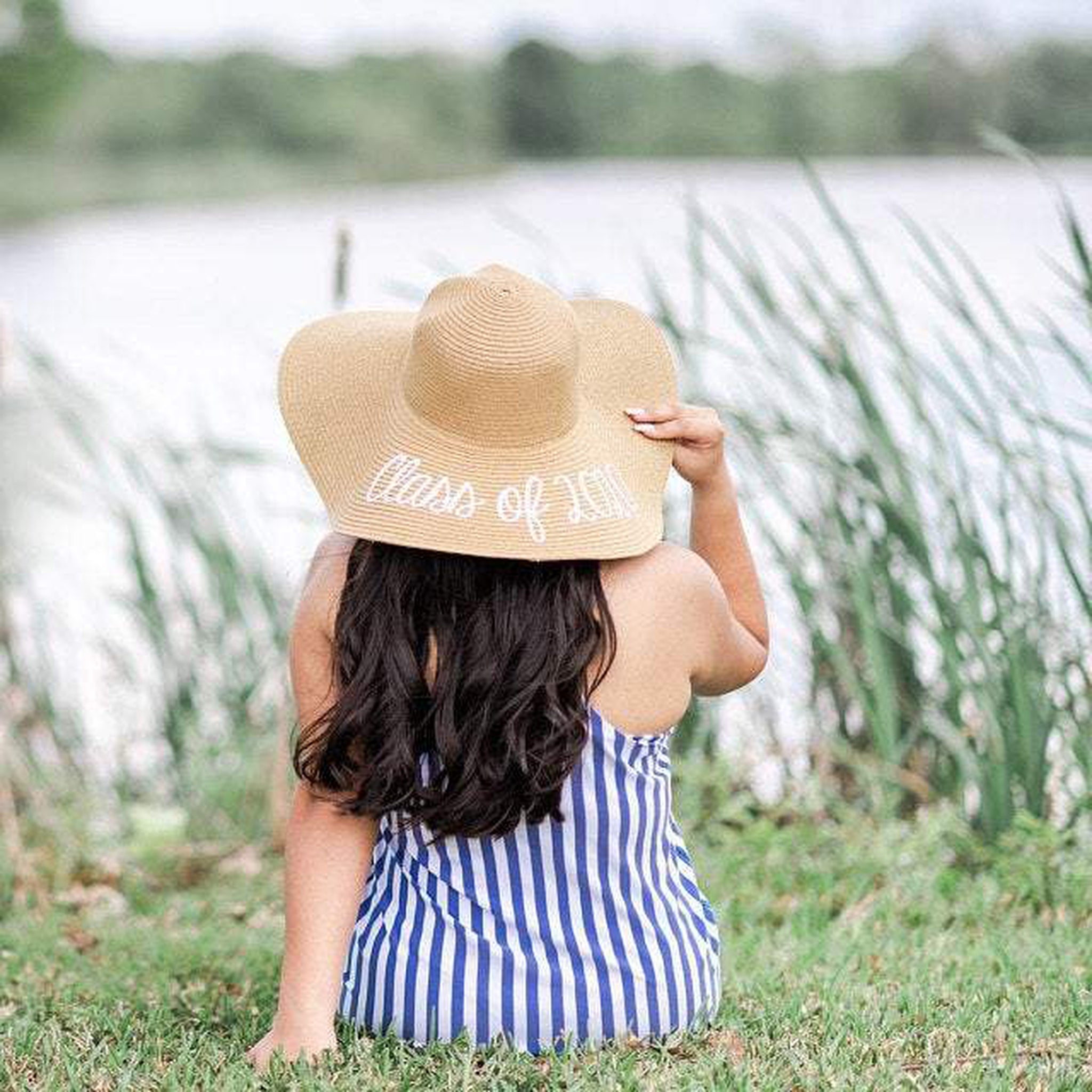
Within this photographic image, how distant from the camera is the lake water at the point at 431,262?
3.43 m

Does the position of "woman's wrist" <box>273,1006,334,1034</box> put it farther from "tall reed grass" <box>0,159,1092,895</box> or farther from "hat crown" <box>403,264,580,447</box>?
"tall reed grass" <box>0,159,1092,895</box>

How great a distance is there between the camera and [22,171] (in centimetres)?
2616

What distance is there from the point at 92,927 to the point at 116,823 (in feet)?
2.48

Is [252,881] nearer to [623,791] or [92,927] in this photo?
[92,927]

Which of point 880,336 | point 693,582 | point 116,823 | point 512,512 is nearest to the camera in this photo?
point 512,512

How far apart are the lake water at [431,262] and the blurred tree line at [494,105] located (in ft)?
1.03

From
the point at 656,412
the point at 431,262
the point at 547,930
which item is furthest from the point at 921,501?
the point at 547,930

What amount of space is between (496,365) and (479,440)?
8 cm

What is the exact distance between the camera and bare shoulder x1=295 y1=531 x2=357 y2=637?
1.84 meters

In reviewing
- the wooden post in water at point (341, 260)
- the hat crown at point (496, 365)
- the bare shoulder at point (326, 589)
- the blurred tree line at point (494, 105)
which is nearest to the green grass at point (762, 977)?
the bare shoulder at point (326, 589)

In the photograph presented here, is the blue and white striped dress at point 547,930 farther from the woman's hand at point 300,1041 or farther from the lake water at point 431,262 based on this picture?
the lake water at point 431,262

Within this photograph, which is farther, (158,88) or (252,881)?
(158,88)

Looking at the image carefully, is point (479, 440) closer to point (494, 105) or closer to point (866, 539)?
point (866, 539)

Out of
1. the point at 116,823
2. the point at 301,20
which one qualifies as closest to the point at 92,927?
the point at 116,823
